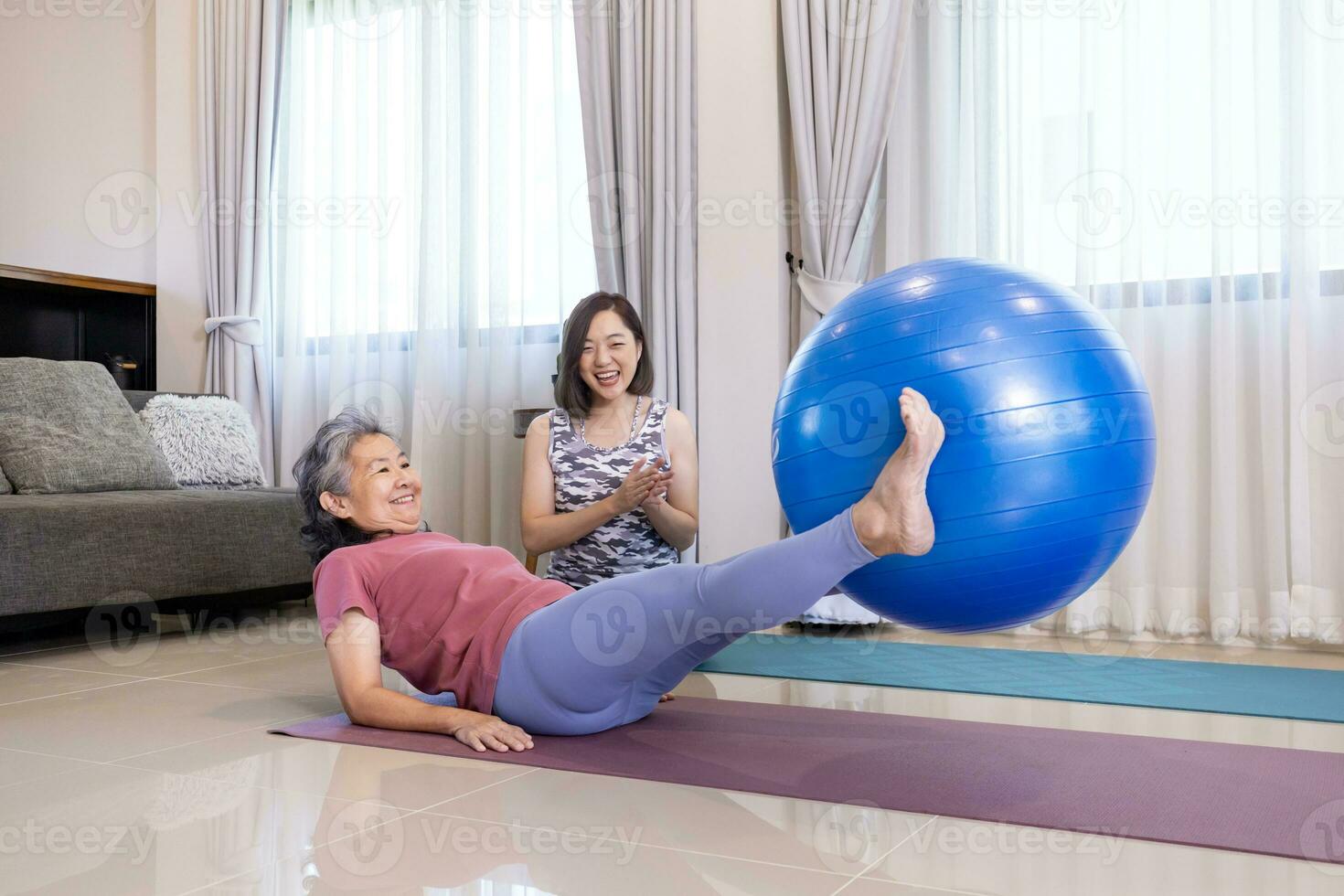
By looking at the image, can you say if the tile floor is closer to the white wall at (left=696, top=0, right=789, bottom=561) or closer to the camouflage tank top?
the camouflage tank top

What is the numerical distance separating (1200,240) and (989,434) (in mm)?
2200

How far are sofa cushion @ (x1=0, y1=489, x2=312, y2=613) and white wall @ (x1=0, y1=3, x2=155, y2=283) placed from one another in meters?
2.44

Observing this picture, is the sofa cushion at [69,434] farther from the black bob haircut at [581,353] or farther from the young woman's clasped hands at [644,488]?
the young woman's clasped hands at [644,488]

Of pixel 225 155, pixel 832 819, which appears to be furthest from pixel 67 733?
pixel 225 155

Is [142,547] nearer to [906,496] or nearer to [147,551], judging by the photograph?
[147,551]

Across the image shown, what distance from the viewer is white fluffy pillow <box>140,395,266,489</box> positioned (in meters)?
4.06

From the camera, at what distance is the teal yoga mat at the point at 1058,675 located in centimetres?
242

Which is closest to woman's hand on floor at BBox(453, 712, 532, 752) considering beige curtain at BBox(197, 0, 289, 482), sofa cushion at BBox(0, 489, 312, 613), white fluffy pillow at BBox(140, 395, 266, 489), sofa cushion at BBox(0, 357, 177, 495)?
sofa cushion at BBox(0, 489, 312, 613)

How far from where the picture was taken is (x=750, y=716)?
2.26 m

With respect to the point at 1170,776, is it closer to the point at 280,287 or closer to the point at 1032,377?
the point at 1032,377

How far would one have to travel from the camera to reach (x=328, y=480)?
2.21 m

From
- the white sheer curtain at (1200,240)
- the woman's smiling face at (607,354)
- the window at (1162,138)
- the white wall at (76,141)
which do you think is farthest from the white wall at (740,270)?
the white wall at (76,141)

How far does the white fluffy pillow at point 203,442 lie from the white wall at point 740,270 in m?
1.73

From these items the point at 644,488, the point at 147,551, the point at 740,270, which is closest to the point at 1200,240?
the point at 740,270
